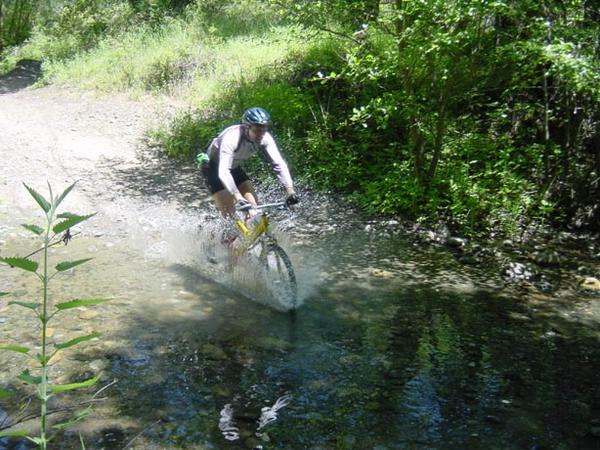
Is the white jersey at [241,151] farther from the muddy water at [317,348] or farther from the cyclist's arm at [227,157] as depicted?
the muddy water at [317,348]

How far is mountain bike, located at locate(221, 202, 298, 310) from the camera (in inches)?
263

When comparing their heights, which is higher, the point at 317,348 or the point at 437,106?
the point at 437,106

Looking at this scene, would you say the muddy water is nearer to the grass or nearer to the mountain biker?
the mountain biker

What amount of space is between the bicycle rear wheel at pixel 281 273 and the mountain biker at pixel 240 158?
634 millimetres

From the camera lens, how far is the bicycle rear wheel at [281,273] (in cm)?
666

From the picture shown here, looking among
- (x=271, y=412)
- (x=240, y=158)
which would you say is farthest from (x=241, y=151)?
(x=271, y=412)

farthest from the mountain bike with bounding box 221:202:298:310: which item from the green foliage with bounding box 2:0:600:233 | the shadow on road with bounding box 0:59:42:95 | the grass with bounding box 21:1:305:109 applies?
the shadow on road with bounding box 0:59:42:95

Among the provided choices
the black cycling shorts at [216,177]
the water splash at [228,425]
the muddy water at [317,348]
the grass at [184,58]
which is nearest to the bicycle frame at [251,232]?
the muddy water at [317,348]

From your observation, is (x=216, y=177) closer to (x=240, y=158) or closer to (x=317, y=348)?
(x=240, y=158)

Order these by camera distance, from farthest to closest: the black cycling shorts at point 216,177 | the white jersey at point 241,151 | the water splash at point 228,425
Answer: the black cycling shorts at point 216,177
the white jersey at point 241,151
the water splash at point 228,425

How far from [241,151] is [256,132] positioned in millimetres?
431

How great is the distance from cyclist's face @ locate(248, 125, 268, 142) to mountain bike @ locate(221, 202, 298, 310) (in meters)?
0.88

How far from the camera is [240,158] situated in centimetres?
734

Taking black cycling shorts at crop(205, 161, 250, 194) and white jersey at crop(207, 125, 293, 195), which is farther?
black cycling shorts at crop(205, 161, 250, 194)
